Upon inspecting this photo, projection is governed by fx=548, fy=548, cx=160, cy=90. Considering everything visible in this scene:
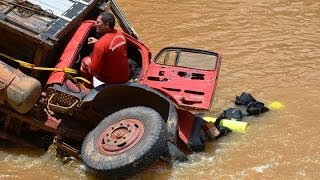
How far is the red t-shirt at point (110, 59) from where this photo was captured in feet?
21.9

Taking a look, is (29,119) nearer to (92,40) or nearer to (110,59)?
(110,59)

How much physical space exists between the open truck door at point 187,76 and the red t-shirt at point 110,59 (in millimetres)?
369

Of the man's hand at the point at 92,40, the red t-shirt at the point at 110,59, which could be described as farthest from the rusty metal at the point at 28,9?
the red t-shirt at the point at 110,59

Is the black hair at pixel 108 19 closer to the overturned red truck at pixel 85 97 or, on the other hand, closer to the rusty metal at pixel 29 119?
the overturned red truck at pixel 85 97

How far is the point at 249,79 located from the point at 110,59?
11.4ft

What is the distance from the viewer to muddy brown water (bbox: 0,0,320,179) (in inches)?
271

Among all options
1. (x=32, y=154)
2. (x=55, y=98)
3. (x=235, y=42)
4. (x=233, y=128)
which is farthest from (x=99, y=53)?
(x=235, y=42)

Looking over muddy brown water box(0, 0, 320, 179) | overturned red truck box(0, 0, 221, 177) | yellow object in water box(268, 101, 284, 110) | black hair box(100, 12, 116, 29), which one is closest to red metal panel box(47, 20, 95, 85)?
overturned red truck box(0, 0, 221, 177)

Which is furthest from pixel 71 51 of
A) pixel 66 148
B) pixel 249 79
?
pixel 249 79

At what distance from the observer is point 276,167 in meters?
6.96

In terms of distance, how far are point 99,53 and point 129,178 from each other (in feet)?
5.22

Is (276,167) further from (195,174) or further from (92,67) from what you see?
(92,67)

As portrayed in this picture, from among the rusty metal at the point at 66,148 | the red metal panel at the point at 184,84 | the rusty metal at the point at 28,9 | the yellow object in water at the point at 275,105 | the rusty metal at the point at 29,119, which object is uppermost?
the rusty metal at the point at 28,9

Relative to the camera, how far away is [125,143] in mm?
6184
